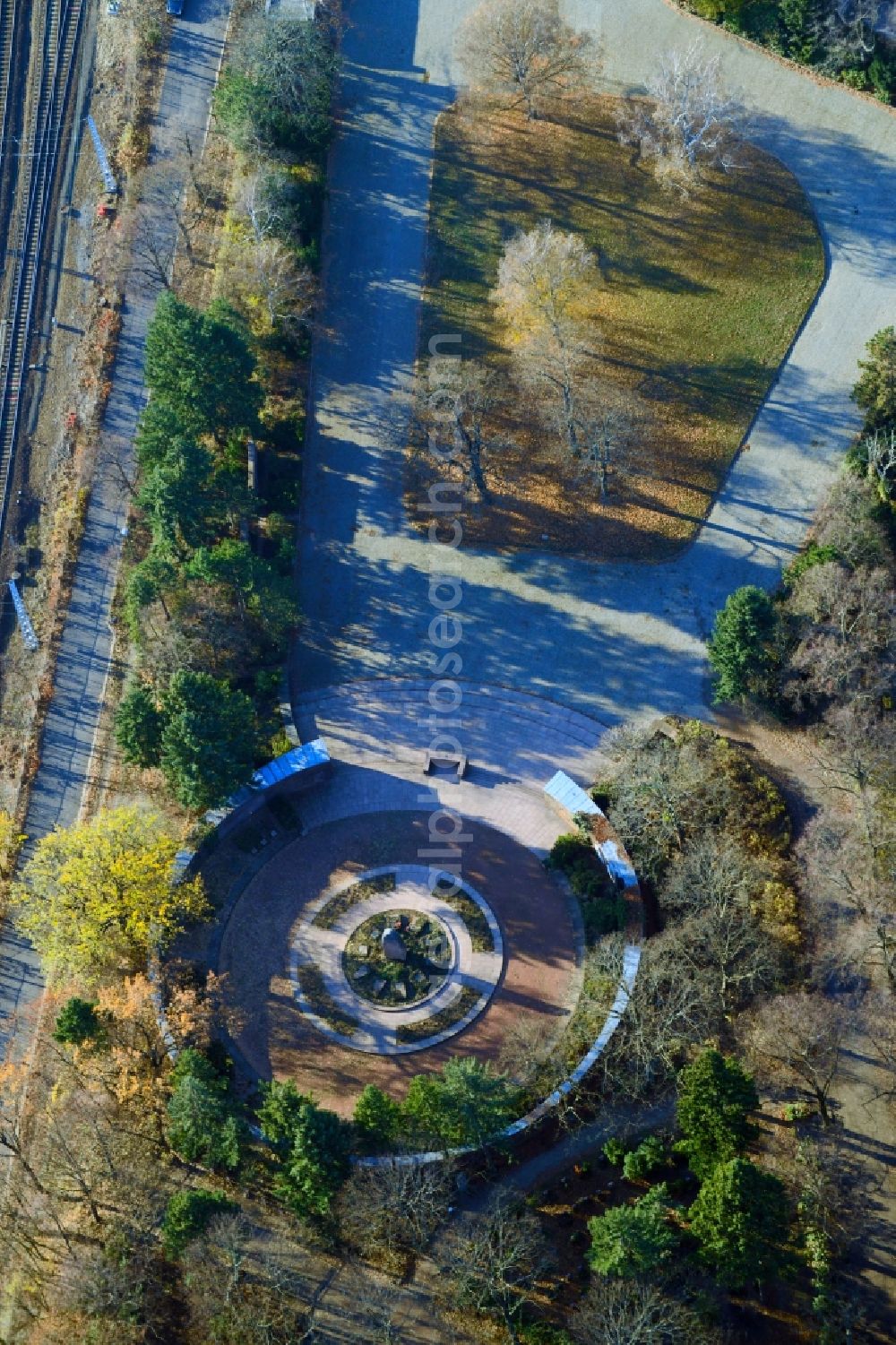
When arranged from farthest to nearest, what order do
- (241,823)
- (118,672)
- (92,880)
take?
(118,672) < (241,823) < (92,880)

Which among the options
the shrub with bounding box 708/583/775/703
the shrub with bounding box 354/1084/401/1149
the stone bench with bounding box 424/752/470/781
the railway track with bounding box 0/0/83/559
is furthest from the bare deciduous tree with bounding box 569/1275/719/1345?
the railway track with bounding box 0/0/83/559

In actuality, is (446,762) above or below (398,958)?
above

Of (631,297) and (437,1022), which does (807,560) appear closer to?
(631,297)

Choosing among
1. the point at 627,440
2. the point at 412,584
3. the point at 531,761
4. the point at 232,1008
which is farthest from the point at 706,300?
the point at 232,1008

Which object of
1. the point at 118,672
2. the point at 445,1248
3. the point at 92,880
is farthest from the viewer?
the point at 118,672

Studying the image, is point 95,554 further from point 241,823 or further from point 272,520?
point 241,823

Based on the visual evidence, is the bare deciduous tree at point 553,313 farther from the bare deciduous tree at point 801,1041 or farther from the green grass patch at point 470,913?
the bare deciduous tree at point 801,1041

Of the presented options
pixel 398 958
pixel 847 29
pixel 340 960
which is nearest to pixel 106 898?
pixel 340 960
